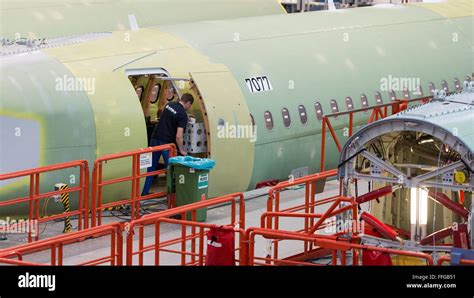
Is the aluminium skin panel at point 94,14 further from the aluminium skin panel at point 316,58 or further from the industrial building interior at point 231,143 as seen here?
the aluminium skin panel at point 316,58

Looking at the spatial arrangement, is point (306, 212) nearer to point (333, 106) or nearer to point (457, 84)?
point (333, 106)

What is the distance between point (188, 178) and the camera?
78.1ft

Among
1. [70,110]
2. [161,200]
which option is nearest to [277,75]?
[161,200]

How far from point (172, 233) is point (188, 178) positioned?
1.09 m

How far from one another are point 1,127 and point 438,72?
12.3 m

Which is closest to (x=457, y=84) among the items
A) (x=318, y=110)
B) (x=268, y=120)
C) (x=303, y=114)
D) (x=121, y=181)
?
(x=318, y=110)

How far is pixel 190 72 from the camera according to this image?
982 inches

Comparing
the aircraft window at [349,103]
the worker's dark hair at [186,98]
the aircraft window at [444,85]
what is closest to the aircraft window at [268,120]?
the worker's dark hair at [186,98]

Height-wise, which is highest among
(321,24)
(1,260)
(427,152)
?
(321,24)

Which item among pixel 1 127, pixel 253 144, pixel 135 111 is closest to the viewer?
pixel 1 127

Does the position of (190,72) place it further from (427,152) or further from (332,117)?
(427,152)

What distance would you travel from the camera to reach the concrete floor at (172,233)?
2155cm

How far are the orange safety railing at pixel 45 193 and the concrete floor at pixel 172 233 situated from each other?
398 millimetres
